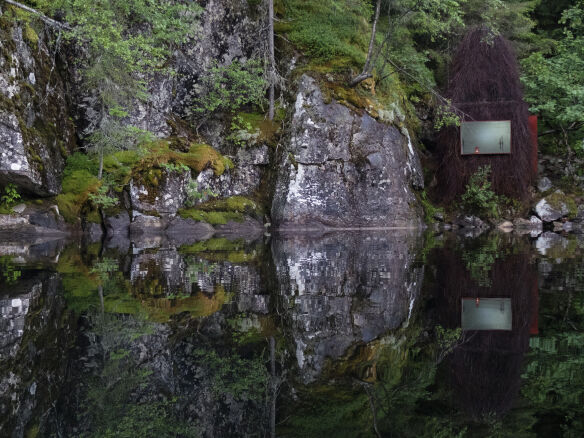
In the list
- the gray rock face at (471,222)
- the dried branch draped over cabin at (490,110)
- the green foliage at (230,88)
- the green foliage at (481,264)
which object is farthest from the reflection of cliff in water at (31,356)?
the dried branch draped over cabin at (490,110)

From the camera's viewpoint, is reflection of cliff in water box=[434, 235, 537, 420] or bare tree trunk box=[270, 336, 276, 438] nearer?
bare tree trunk box=[270, 336, 276, 438]

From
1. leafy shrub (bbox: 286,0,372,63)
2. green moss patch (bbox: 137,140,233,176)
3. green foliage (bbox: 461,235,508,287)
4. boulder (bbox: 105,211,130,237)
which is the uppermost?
leafy shrub (bbox: 286,0,372,63)

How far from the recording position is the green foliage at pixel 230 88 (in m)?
15.7

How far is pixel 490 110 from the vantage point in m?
17.3

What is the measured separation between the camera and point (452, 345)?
2.80 metres

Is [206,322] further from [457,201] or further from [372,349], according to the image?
[457,201]

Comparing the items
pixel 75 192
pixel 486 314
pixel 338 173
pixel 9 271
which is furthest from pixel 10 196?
pixel 486 314

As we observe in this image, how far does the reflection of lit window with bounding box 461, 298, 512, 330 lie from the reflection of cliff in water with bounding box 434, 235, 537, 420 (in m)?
0.04

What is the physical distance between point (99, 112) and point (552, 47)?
17108 millimetres

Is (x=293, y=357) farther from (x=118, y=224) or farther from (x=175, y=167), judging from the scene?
(x=175, y=167)

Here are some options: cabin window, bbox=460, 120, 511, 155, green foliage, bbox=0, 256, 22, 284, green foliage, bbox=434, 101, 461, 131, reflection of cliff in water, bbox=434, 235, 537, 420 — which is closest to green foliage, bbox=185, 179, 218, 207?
green foliage, bbox=0, 256, 22, 284

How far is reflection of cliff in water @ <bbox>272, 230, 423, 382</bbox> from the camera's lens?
9.93 feet

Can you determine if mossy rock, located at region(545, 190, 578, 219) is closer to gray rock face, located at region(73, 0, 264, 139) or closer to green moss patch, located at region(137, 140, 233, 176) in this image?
green moss patch, located at region(137, 140, 233, 176)

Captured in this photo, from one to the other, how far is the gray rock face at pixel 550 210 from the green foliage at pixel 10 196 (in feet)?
47.5
